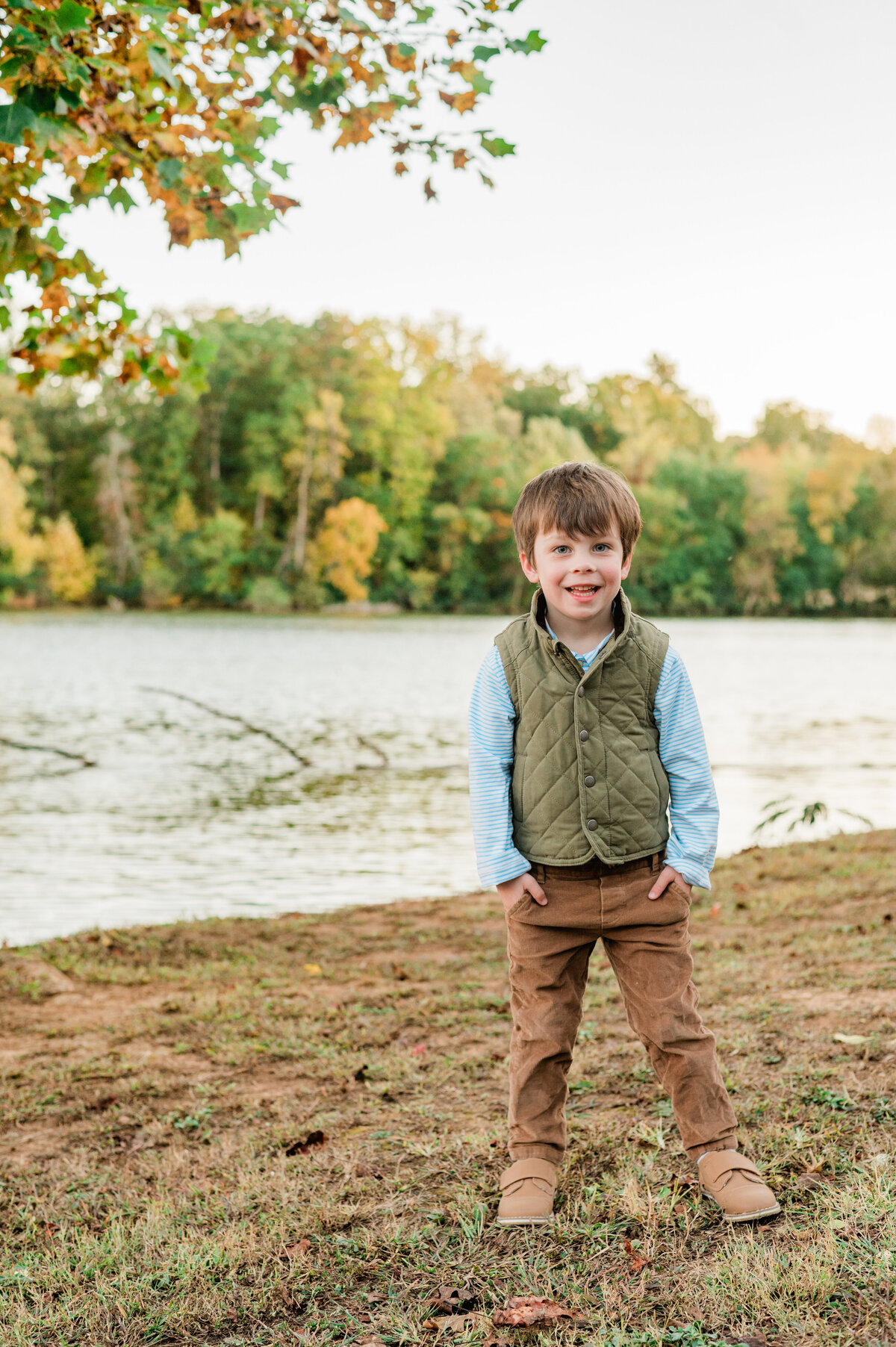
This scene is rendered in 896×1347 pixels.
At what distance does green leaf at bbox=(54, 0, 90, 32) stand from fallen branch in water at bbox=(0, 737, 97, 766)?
1053 cm

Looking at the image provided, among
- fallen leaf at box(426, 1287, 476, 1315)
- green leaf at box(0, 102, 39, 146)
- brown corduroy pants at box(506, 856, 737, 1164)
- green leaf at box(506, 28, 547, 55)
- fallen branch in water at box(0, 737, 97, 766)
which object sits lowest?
fallen branch in water at box(0, 737, 97, 766)

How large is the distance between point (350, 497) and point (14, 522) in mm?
18156

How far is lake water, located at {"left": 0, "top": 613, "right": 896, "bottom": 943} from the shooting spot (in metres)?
7.63

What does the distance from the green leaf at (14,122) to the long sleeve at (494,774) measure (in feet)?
6.29

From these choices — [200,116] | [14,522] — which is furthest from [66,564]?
[200,116]

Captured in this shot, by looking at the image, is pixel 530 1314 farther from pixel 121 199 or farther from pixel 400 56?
pixel 400 56

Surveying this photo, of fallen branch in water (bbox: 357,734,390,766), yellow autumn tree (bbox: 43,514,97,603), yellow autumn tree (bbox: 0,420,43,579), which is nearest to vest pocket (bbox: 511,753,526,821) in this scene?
fallen branch in water (bbox: 357,734,390,766)

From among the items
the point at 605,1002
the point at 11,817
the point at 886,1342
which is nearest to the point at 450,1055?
the point at 605,1002

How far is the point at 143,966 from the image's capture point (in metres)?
5.42

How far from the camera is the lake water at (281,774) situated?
7.63 m

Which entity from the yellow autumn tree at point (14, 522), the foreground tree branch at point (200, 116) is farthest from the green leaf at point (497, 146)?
the yellow autumn tree at point (14, 522)

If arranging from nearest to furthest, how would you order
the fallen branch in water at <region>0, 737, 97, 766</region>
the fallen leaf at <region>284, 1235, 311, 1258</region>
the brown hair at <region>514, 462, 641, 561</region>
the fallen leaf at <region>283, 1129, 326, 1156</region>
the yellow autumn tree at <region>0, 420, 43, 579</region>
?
the fallen leaf at <region>284, 1235, 311, 1258</region>, the brown hair at <region>514, 462, 641, 561</region>, the fallen leaf at <region>283, 1129, 326, 1156</region>, the fallen branch in water at <region>0, 737, 97, 766</region>, the yellow autumn tree at <region>0, 420, 43, 579</region>

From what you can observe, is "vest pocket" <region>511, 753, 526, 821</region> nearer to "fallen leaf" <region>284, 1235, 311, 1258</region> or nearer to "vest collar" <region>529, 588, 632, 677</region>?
"vest collar" <region>529, 588, 632, 677</region>

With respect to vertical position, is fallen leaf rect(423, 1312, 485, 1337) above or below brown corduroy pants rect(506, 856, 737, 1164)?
below
